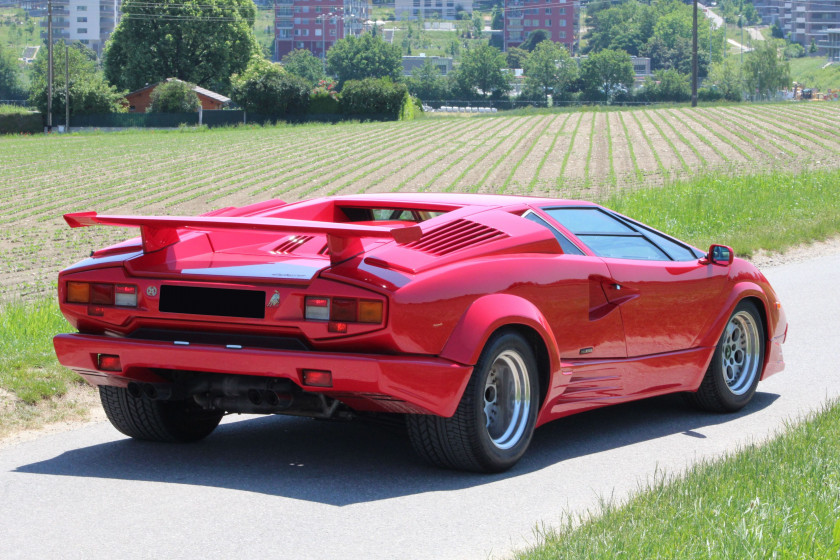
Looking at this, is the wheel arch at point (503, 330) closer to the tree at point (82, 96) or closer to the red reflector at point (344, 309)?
the red reflector at point (344, 309)

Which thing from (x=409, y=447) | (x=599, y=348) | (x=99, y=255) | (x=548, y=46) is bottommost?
(x=409, y=447)

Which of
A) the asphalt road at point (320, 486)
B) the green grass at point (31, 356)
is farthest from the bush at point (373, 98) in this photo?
the asphalt road at point (320, 486)

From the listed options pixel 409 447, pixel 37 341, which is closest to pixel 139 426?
pixel 409 447

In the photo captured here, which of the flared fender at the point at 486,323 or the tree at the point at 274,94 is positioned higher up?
the tree at the point at 274,94

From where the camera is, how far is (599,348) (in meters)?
5.80

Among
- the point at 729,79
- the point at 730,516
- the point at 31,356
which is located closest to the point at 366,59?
the point at 729,79

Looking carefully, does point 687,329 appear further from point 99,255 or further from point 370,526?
point 99,255

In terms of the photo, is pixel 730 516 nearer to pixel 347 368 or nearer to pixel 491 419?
pixel 491 419

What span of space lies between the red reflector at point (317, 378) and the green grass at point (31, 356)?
244 cm

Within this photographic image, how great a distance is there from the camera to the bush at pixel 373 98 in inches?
3403

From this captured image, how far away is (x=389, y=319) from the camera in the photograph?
187 inches

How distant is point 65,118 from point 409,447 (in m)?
86.5

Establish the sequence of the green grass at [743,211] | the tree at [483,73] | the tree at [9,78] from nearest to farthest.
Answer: the green grass at [743,211] → the tree at [483,73] → the tree at [9,78]

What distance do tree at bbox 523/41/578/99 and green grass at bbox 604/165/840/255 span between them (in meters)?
156
